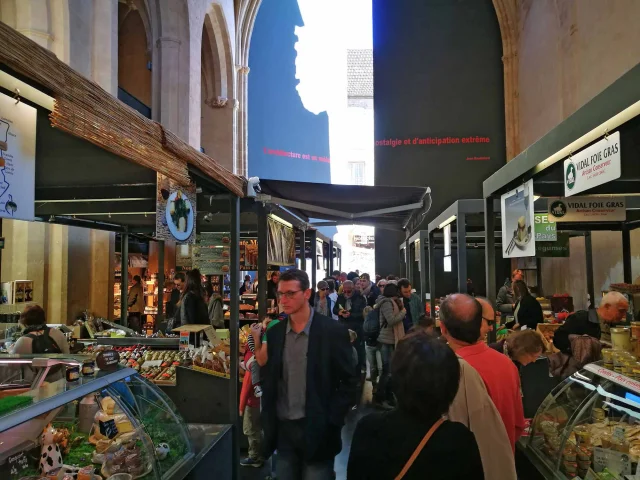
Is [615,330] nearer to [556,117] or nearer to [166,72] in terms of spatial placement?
[556,117]

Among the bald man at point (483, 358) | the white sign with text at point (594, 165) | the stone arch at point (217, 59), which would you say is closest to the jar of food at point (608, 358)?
the bald man at point (483, 358)

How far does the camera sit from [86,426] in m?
2.78

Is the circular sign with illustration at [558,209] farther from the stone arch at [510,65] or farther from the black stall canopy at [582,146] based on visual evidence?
the stone arch at [510,65]

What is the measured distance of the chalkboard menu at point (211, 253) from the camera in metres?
6.37

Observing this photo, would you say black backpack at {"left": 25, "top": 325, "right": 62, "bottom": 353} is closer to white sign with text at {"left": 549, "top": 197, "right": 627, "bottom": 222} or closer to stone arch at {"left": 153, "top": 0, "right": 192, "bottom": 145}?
white sign with text at {"left": 549, "top": 197, "right": 627, "bottom": 222}

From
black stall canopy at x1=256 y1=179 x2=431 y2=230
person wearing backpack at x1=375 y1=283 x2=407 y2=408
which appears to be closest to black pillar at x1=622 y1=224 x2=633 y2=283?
black stall canopy at x1=256 y1=179 x2=431 y2=230

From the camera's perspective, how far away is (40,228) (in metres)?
6.95

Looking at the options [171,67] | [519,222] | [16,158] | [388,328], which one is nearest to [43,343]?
[16,158]

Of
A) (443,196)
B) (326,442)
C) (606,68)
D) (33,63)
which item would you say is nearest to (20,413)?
(33,63)

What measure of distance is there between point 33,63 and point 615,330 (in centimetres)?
337

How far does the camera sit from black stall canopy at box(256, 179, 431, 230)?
202 inches

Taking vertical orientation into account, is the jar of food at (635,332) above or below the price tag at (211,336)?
above

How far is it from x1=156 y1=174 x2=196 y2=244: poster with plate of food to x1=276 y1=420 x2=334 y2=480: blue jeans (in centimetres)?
133

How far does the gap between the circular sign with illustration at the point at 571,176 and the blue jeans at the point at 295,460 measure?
2096 millimetres
